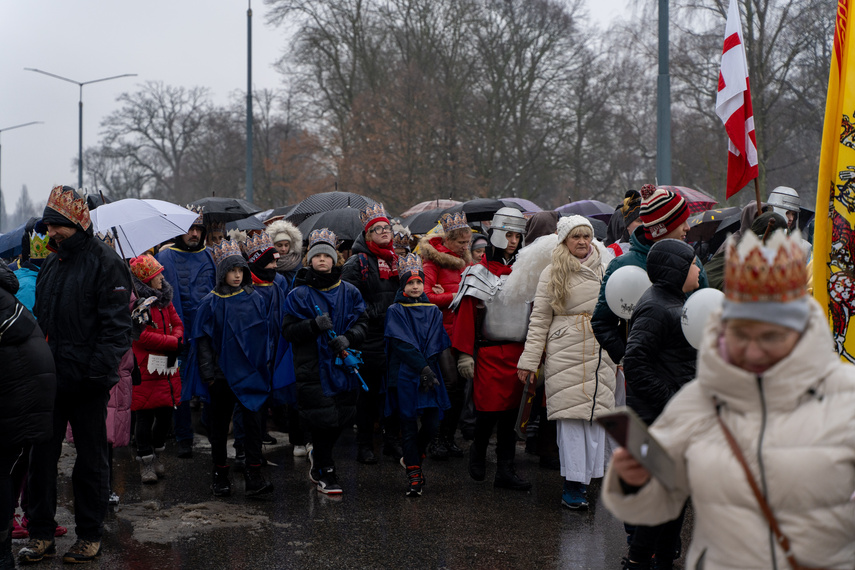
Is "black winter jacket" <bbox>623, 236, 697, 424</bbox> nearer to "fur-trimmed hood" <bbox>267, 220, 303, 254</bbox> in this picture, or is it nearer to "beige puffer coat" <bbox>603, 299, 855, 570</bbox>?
"beige puffer coat" <bbox>603, 299, 855, 570</bbox>

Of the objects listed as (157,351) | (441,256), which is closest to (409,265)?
(441,256)

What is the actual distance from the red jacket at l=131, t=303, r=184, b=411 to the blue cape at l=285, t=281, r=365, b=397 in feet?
→ 3.97

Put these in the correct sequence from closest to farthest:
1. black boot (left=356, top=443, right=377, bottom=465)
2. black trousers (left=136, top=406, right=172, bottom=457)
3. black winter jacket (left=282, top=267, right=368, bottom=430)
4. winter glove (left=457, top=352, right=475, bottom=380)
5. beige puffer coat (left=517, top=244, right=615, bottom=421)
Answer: beige puffer coat (left=517, top=244, right=615, bottom=421)
black winter jacket (left=282, top=267, right=368, bottom=430)
winter glove (left=457, top=352, right=475, bottom=380)
black trousers (left=136, top=406, right=172, bottom=457)
black boot (left=356, top=443, right=377, bottom=465)

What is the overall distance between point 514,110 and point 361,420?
23018mm

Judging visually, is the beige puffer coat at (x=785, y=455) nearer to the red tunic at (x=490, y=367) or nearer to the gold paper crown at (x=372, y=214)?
the red tunic at (x=490, y=367)

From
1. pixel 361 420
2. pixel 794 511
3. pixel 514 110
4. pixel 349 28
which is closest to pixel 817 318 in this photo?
pixel 794 511

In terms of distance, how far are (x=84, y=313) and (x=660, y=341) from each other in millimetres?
3244

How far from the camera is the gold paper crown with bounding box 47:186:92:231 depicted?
534 cm

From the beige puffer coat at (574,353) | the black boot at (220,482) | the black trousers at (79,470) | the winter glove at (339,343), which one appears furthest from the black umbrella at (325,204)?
the black trousers at (79,470)

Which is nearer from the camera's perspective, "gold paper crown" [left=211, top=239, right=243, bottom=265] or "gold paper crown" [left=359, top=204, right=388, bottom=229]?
"gold paper crown" [left=211, top=239, right=243, bottom=265]

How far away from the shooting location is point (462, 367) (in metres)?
7.30

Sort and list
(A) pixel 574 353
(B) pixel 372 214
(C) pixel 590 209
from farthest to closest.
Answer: (C) pixel 590 209, (B) pixel 372 214, (A) pixel 574 353

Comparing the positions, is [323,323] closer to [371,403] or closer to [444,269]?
[371,403]

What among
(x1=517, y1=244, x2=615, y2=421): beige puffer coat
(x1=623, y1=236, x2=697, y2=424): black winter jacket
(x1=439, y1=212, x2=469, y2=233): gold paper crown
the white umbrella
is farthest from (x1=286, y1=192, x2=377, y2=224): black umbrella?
(x1=623, y1=236, x2=697, y2=424): black winter jacket
